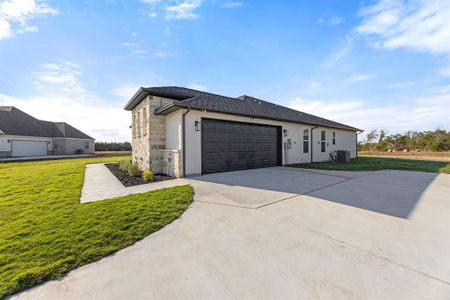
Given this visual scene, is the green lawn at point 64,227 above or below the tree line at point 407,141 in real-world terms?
below

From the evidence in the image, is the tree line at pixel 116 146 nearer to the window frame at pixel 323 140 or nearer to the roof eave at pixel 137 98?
the roof eave at pixel 137 98

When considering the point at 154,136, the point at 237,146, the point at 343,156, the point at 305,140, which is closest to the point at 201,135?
the point at 237,146

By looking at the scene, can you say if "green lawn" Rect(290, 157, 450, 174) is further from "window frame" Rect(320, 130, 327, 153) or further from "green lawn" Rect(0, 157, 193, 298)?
"green lawn" Rect(0, 157, 193, 298)

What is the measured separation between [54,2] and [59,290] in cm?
849

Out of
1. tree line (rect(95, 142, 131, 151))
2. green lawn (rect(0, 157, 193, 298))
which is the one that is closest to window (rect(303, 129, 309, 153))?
green lawn (rect(0, 157, 193, 298))

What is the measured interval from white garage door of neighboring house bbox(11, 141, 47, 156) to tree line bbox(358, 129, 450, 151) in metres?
46.5

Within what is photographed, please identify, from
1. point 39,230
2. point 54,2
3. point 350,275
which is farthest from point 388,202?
point 54,2

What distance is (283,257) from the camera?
2.36m

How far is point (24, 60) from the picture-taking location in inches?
333

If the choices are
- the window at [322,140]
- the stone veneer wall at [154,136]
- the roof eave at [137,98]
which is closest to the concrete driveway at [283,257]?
the stone veneer wall at [154,136]

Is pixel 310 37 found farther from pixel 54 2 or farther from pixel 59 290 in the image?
pixel 59 290

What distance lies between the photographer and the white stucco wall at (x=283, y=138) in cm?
788

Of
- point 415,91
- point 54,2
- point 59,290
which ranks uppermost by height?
point 54,2

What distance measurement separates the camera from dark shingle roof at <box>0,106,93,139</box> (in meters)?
22.5
